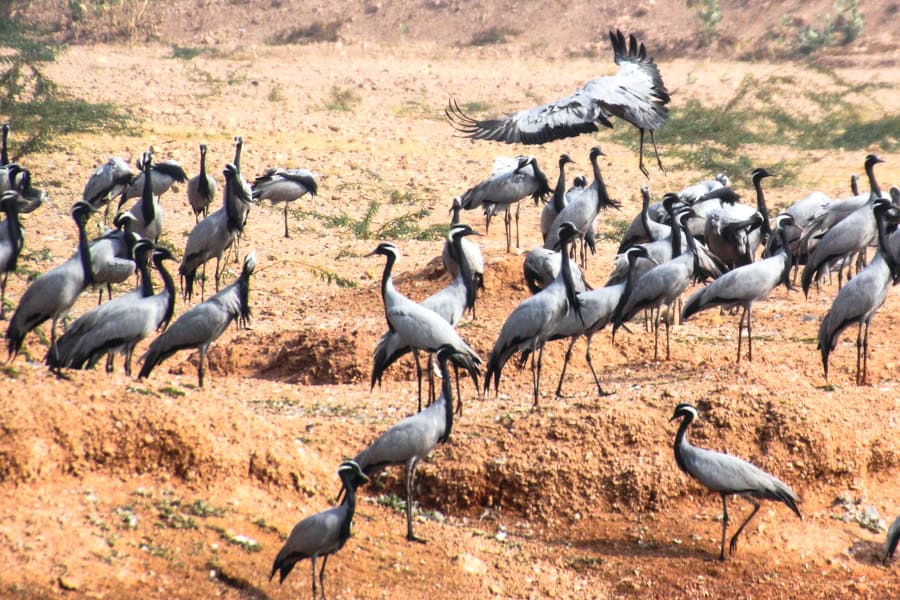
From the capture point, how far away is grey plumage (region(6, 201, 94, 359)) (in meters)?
8.23

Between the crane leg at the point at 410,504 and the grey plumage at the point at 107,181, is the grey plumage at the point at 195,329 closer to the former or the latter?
the crane leg at the point at 410,504

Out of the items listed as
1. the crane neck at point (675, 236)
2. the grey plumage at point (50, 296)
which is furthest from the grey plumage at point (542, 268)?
the grey plumage at point (50, 296)

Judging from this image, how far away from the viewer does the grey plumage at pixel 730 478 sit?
24.1ft

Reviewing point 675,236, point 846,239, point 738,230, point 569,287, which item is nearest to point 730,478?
point 569,287

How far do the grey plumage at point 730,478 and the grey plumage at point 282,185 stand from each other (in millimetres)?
10284

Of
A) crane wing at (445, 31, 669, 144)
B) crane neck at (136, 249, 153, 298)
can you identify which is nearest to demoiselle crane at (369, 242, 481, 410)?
crane neck at (136, 249, 153, 298)

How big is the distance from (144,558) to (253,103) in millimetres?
20076

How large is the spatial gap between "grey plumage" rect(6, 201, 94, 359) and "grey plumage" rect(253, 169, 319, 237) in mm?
8102

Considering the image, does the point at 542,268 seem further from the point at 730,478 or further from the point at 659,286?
the point at 730,478

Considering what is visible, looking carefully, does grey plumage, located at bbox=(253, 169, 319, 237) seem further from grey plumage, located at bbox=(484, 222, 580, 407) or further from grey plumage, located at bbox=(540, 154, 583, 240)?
grey plumage, located at bbox=(484, 222, 580, 407)

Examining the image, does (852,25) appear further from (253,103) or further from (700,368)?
(700,368)

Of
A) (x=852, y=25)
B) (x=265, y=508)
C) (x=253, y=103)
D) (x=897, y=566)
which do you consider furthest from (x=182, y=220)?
(x=852, y=25)

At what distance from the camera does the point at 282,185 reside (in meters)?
16.7

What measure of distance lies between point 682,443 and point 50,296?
182 inches
